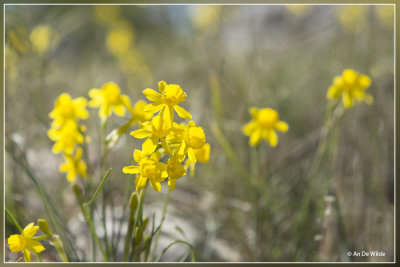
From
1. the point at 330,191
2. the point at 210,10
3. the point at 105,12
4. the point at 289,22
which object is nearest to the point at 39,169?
the point at 330,191

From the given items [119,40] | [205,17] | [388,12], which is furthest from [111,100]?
[205,17]

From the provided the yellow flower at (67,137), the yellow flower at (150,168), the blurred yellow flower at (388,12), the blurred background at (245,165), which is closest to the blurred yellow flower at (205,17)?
the blurred background at (245,165)

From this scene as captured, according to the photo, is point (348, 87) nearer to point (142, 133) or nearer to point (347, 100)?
point (347, 100)

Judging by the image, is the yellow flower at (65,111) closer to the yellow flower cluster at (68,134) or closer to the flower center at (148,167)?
the yellow flower cluster at (68,134)

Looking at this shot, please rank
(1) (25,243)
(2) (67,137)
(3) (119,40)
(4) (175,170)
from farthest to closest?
(3) (119,40), (2) (67,137), (1) (25,243), (4) (175,170)

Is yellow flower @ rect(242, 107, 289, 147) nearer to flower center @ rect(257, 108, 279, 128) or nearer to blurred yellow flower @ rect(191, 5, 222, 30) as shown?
flower center @ rect(257, 108, 279, 128)

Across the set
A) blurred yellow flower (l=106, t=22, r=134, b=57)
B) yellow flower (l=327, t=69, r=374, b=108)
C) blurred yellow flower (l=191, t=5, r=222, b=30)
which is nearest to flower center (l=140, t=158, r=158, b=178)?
yellow flower (l=327, t=69, r=374, b=108)

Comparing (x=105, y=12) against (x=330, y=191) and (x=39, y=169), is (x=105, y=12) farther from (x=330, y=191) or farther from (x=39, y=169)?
(x=330, y=191)
